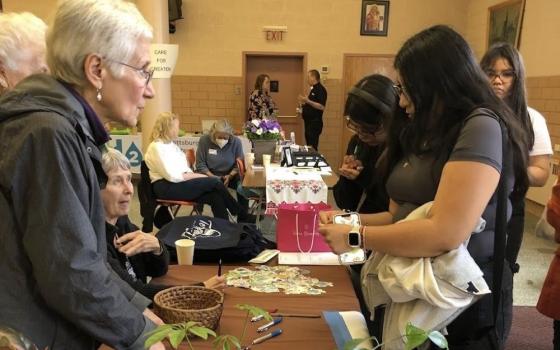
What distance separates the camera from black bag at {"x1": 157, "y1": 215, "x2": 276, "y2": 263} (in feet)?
5.95

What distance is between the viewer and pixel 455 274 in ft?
3.59

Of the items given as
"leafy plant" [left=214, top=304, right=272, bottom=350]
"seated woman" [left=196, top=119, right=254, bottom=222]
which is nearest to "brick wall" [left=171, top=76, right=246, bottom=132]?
"seated woman" [left=196, top=119, right=254, bottom=222]

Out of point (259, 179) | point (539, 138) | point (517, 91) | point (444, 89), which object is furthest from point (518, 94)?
point (259, 179)

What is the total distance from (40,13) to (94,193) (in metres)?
7.91

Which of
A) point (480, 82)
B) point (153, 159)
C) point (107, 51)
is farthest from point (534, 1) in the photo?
point (107, 51)

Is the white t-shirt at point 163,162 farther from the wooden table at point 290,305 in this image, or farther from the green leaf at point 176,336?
the green leaf at point 176,336

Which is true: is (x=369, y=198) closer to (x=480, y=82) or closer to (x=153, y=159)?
(x=480, y=82)

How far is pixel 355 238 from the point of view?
1.27 metres

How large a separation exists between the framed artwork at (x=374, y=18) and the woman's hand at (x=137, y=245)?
693 centimetres

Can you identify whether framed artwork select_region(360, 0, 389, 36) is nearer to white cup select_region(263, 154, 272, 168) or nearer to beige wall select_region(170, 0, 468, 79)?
beige wall select_region(170, 0, 468, 79)

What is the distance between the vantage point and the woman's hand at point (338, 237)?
1294 millimetres

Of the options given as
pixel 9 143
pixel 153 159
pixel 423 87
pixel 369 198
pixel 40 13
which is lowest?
pixel 153 159

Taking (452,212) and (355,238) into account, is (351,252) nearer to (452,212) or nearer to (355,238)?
(355,238)

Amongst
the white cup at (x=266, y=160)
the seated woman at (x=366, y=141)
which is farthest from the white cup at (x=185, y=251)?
the white cup at (x=266, y=160)
